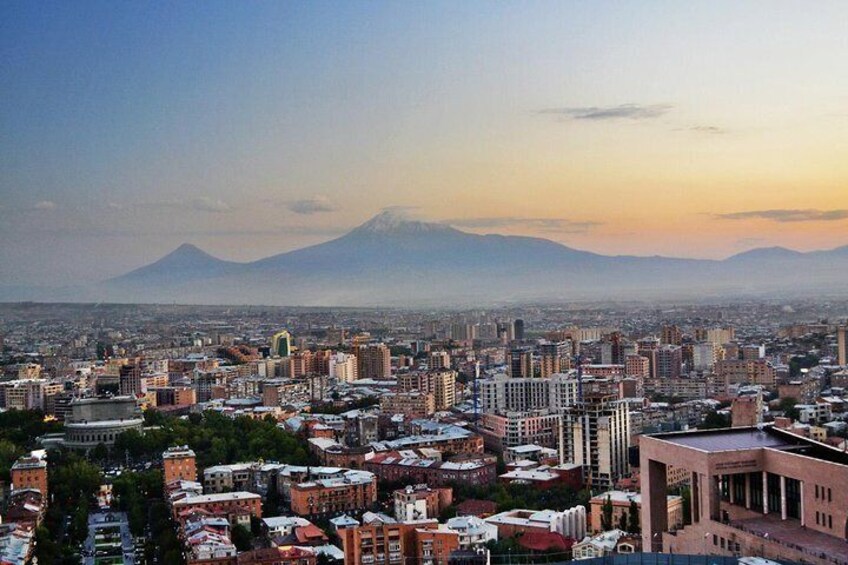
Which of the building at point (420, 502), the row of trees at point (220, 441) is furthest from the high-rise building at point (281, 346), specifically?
the building at point (420, 502)

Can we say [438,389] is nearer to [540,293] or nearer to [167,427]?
[167,427]

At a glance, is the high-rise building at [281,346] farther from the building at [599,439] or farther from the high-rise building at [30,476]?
the building at [599,439]

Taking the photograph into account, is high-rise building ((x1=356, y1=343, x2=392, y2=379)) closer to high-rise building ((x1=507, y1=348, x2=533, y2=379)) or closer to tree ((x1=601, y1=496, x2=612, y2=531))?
high-rise building ((x1=507, y1=348, x2=533, y2=379))

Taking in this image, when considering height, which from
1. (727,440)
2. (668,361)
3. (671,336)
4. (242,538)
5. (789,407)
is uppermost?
(727,440)

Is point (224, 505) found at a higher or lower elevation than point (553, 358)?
lower

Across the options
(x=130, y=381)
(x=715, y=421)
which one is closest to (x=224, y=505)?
(x=715, y=421)

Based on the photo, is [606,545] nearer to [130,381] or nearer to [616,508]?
[616,508]
